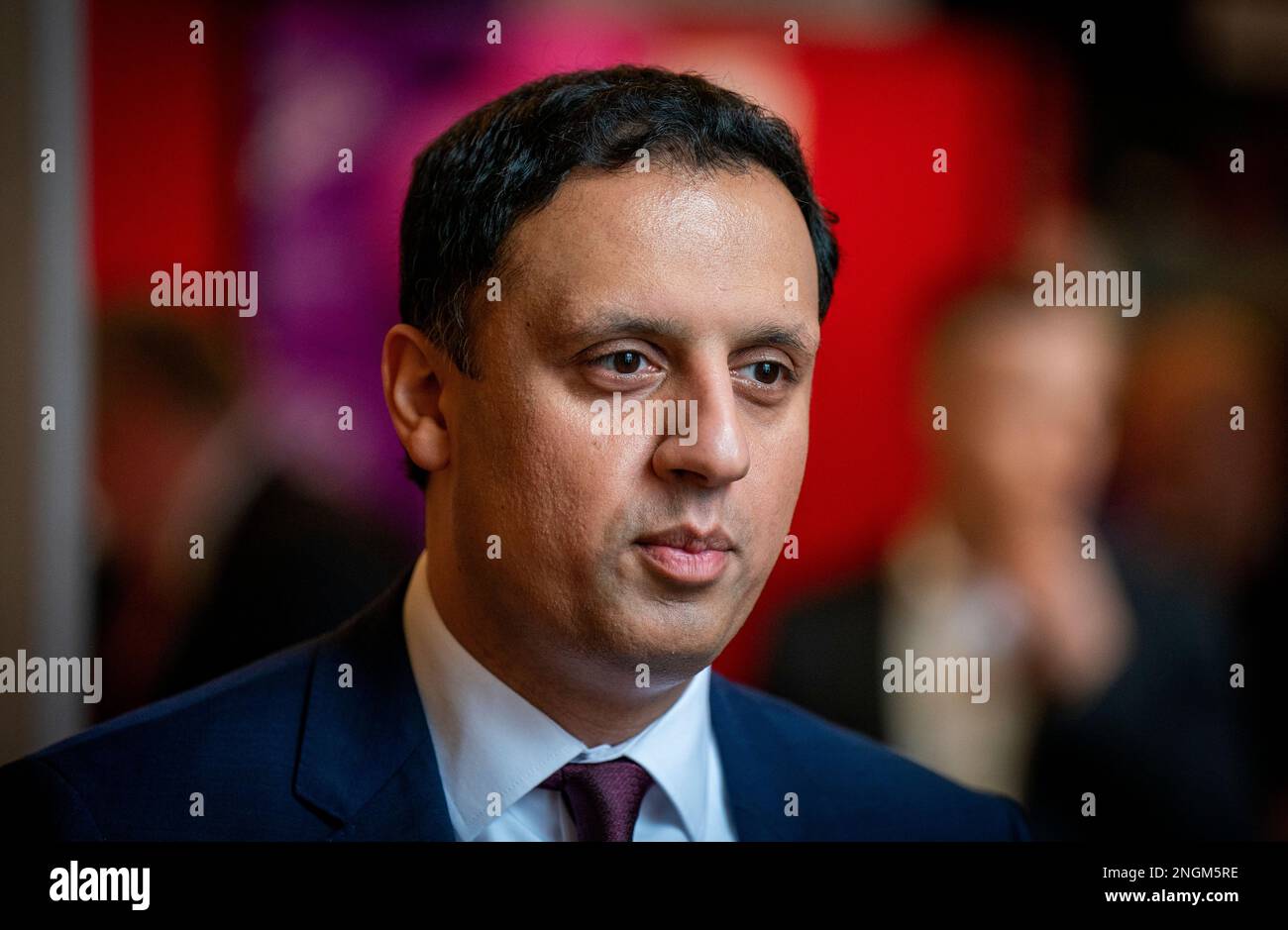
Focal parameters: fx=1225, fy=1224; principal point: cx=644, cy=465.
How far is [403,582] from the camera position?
4.93 ft

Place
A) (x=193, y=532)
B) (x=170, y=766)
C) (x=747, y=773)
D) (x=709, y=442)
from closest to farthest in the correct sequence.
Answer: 1. (x=709, y=442)
2. (x=170, y=766)
3. (x=747, y=773)
4. (x=193, y=532)

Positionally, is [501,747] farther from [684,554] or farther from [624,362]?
[624,362]

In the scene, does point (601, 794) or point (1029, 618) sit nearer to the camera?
point (601, 794)

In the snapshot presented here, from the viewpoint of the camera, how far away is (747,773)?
1.60 metres

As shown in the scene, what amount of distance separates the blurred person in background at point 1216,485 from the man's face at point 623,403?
2.52ft

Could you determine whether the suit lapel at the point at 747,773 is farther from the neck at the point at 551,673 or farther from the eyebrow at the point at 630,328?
the eyebrow at the point at 630,328

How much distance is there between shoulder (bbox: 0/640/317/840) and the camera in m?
1.42

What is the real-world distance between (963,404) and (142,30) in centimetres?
130

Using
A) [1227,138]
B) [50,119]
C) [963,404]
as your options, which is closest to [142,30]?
[50,119]

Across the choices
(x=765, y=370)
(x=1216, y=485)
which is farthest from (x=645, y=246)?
(x=1216, y=485)

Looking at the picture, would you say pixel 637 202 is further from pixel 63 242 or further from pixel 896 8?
pixel 63 242

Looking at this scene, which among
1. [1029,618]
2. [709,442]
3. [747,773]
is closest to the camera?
[709,442]

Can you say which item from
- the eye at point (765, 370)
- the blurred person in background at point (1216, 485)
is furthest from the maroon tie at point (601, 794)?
the blurred person in background at point (1216, 485)

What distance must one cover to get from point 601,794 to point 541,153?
29.3 inches
